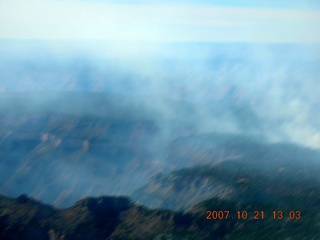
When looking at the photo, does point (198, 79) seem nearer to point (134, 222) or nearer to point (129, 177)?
point (129, 177)

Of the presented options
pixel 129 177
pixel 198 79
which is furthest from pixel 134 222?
pixel 198 79

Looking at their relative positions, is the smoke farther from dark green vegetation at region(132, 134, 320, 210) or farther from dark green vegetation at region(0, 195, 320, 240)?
dark green vegetation at region(0, 195, 320, 240)

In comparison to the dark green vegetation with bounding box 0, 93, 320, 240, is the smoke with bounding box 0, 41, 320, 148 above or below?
above

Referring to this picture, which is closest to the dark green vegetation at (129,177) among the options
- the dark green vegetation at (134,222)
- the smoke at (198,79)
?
the dark green vegetation at (134,222)

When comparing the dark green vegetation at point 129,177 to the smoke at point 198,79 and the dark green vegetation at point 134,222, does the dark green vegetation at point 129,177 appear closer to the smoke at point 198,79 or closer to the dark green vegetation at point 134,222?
the dark green vegetation at point 134,222

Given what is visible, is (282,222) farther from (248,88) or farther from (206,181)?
(248,88)

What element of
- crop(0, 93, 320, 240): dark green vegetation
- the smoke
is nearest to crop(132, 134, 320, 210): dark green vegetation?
crop(0, 93, 320, 240): dark green vegetation
